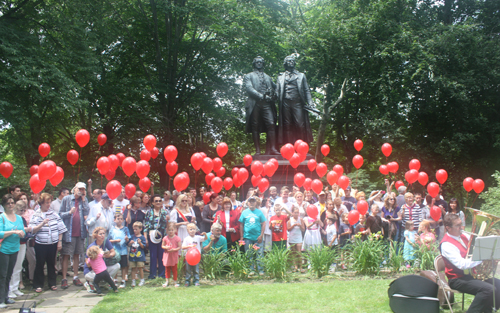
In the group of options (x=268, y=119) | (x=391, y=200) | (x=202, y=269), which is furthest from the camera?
(x=268, y=119)

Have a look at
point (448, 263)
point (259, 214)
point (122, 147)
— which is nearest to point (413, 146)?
point (122, 147)

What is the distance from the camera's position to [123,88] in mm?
18047

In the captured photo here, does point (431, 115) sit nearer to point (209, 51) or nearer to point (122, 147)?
point (209, 51)

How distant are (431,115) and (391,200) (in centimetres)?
1500

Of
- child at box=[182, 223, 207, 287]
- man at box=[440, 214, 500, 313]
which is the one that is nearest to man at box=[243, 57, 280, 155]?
child at box=[182, 223, 207, 287]

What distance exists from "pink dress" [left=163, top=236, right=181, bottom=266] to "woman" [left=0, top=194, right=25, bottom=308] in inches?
87.8

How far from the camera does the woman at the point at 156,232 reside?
300 inches

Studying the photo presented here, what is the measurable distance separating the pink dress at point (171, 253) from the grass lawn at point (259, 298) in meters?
0.43

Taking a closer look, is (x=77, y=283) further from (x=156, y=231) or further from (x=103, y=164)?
(x=103, y=164)

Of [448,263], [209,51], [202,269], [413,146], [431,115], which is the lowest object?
[202,269]

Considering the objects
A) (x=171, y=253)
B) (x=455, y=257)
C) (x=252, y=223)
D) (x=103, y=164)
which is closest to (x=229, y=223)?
(x=252, y=223)

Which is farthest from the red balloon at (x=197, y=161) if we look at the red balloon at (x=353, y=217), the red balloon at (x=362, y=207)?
the red balloon at (x=362, y=207)

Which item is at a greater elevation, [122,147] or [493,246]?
[122,147]

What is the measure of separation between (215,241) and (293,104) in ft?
15.5
